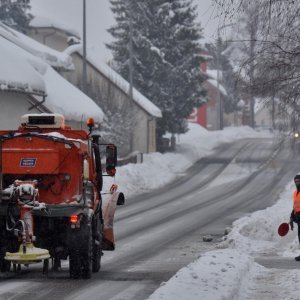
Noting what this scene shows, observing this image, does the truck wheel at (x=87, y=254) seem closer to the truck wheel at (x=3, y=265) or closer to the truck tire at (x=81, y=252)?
the truck tire at (x=81, y=252)

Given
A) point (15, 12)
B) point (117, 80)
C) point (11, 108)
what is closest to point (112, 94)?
point (117, 80)

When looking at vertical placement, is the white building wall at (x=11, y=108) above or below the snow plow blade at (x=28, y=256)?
above

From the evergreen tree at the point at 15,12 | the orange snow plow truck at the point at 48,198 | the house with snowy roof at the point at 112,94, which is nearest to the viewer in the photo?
the orange snow plow truck at the point at 48,198

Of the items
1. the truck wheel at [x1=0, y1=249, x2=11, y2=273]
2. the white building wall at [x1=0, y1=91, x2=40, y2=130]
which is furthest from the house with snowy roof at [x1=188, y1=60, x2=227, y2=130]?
the truck wheel at [x1=0, y1=249, x2=11, y2=273]

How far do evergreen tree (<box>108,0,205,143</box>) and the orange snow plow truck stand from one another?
149 feet

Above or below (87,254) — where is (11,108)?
above

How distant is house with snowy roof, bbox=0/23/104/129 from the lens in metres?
29.5

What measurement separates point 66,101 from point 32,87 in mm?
7685

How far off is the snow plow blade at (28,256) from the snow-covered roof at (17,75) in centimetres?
1674

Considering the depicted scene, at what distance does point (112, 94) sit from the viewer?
49344 millimetres

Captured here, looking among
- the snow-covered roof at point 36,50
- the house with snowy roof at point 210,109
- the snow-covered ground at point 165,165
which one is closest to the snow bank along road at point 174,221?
the snow-covered ground at point 165,165

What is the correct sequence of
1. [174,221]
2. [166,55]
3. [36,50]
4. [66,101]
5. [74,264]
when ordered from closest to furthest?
[74,264]
[174,221]
[66,101]
[36,50]
[166,55]

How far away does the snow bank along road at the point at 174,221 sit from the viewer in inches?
471

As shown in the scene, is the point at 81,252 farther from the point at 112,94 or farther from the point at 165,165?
the point at 165,165
